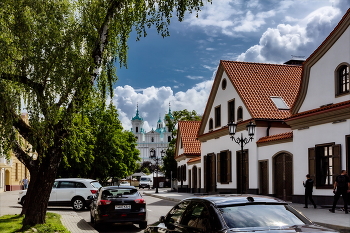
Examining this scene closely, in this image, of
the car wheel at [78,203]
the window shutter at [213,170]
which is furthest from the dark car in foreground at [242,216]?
the window shutter at [213,170]

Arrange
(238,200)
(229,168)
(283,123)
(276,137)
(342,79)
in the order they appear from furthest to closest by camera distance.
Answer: (229,168) → (283,123) → (276,137) → (342,79) → (238,200)

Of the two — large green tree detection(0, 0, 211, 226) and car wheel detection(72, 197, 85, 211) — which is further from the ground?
large green tree detection(0, 0, 211, 226)

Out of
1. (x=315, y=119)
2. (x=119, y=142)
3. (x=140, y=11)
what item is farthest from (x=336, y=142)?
(x=119, y=142)

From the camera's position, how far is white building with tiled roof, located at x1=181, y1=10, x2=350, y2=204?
22.5 meters

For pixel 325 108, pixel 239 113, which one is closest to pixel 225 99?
pixel 239 113

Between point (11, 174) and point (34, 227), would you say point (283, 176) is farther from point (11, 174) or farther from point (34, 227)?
point (11, 174)

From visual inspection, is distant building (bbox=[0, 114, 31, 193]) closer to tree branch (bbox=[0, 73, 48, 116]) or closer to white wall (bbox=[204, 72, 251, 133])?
white wall (bbox=[204, 72, 251, 133])

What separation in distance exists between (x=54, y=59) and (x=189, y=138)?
42.8 m

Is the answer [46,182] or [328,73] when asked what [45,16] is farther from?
[328,73]

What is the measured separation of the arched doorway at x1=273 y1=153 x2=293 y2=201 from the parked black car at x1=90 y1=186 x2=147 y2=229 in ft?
42.9

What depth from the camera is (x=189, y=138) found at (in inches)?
2126

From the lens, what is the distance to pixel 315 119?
23.8 meters

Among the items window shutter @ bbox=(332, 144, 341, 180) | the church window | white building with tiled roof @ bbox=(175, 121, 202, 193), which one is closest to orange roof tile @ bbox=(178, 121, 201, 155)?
white building with tiled roof @ bbox=(175, 121, 202, 193)

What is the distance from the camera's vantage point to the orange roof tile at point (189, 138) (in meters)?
52.7
